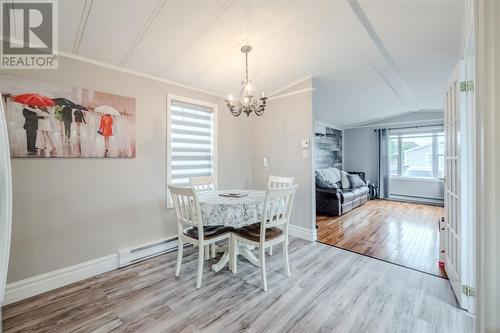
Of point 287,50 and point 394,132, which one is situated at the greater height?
point 287,50

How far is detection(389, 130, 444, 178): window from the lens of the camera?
19.9 feet

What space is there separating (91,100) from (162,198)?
1429 millimetres

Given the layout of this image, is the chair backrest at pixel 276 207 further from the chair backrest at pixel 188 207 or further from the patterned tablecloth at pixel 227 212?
the chair backrest at pixel 188 207

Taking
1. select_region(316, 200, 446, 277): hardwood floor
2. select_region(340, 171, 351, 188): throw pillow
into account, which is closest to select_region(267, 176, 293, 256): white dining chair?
select_region(316, 200, 446, 277): hardwood floor

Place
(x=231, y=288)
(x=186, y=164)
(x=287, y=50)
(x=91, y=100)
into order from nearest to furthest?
(x=231, y=288)
(x=91, y=100)
(x=287, y=50)
(x=186, y=164)

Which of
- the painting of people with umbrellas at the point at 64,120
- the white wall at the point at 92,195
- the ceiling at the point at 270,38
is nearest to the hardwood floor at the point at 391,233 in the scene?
the ceiling at the point at 270,38

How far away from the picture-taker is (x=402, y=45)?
255cm

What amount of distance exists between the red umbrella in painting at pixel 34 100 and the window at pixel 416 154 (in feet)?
25.9

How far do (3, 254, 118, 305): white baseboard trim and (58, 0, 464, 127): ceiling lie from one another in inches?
88.3

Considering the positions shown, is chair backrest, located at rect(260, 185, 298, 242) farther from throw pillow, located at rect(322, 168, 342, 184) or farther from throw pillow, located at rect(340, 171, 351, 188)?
throw pillow, located at rect(340, 171, 351, 188)

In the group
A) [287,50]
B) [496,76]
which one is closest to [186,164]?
[287,50]

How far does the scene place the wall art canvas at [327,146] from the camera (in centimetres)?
633

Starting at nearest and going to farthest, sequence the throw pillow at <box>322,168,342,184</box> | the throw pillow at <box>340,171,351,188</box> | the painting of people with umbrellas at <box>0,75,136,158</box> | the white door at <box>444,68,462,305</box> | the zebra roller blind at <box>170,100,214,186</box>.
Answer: the white door at <box>444,68,462,305</box>
the painting of people with umbrellas at <box>0,75,136,158</box>
the zebra roller blind at <box>170,100,214,186</box>
the throw pillow at <box>322,168,342,184</box>
the throw pillow at <box>340,171,351,188</box>

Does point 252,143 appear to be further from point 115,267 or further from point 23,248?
Answer: point 23,248
